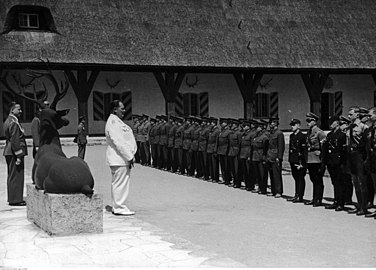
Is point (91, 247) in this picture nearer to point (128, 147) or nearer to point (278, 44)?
point (128, 147)

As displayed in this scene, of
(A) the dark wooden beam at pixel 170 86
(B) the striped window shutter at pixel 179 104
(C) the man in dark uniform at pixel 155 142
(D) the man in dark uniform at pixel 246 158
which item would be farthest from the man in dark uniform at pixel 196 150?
(B) the striped window shutter at pixel 179 104

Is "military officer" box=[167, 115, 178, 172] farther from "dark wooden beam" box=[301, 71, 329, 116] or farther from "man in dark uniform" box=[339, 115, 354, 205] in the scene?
"dark wooden beam" box=[301, 71, 329, 116]

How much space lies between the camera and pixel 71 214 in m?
7.14

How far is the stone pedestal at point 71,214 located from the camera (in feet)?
23.3

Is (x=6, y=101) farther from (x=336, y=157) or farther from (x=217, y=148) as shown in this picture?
(x=336, y=157)

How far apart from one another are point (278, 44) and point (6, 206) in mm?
18090

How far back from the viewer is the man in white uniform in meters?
8.84

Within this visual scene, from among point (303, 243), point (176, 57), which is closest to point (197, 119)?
point (303, 243)

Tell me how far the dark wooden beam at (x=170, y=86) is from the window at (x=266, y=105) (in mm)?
4284

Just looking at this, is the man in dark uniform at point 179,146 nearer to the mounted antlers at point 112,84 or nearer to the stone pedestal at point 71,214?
the stone pedestal at point 71,214

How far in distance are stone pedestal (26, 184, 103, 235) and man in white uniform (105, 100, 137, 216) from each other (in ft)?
5.19

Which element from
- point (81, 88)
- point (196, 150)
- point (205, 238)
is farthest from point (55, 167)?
point (81, 88)

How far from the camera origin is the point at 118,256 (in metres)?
6.02

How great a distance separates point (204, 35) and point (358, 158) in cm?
1664
